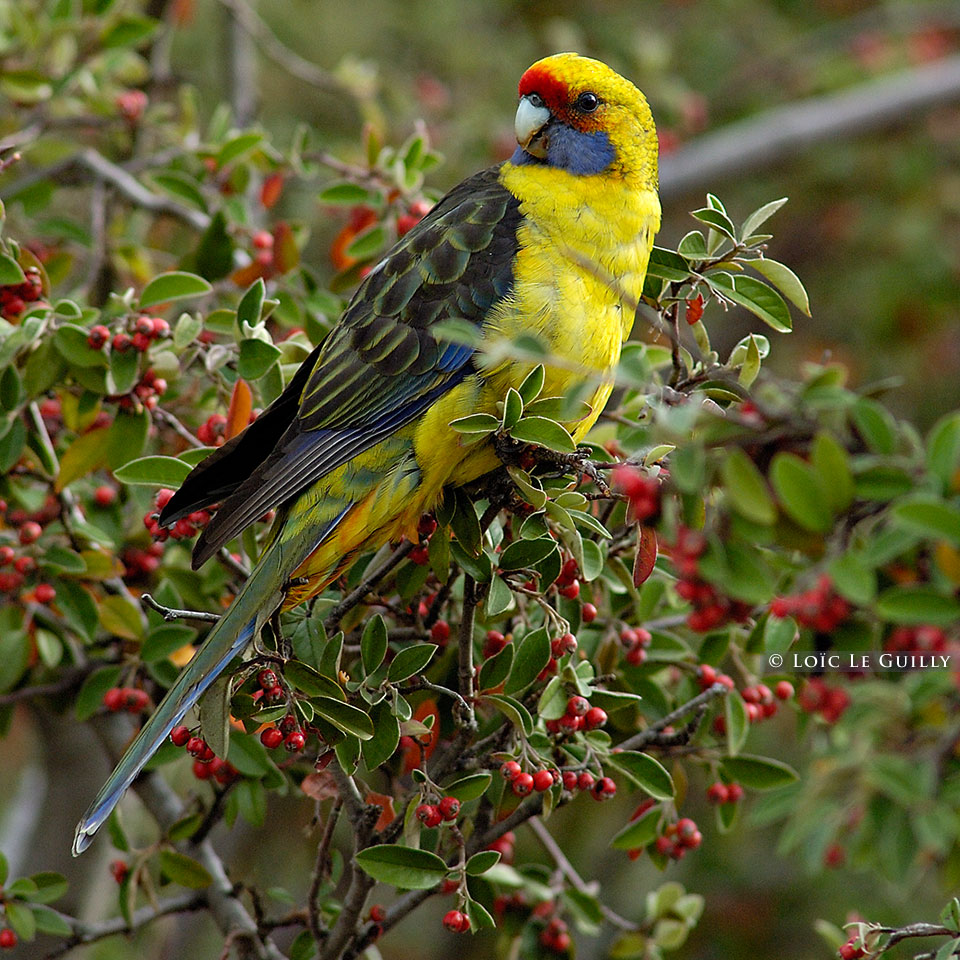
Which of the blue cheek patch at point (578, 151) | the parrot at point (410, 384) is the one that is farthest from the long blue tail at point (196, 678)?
the blue cheek patch at point (578, 151)

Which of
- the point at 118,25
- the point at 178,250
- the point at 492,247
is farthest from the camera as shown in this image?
the point at 178,250

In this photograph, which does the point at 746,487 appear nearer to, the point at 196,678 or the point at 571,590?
the point at 571,590

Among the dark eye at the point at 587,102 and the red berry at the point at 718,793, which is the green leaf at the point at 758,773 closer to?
the red berry at the point at 718,793

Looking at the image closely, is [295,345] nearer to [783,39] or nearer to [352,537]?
[352,537]

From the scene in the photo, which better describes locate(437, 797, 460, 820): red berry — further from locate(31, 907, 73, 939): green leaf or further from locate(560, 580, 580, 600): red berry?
locate(31, 907, 73, 939): green leaf

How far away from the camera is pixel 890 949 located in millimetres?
1664

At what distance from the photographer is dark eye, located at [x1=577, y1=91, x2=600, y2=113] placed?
2.52 m

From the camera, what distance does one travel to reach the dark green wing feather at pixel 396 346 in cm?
209

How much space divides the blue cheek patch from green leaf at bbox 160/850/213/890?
5.32 feet

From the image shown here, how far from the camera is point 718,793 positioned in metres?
2.06

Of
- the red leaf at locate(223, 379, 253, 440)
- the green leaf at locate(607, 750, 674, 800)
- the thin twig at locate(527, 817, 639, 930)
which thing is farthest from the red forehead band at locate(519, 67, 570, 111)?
the thin twig at locate(527, 817, 639, 930)

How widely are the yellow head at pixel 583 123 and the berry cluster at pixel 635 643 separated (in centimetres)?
103

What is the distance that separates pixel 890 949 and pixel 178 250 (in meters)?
2.98

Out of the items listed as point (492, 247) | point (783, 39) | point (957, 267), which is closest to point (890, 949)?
point (492, 247)
